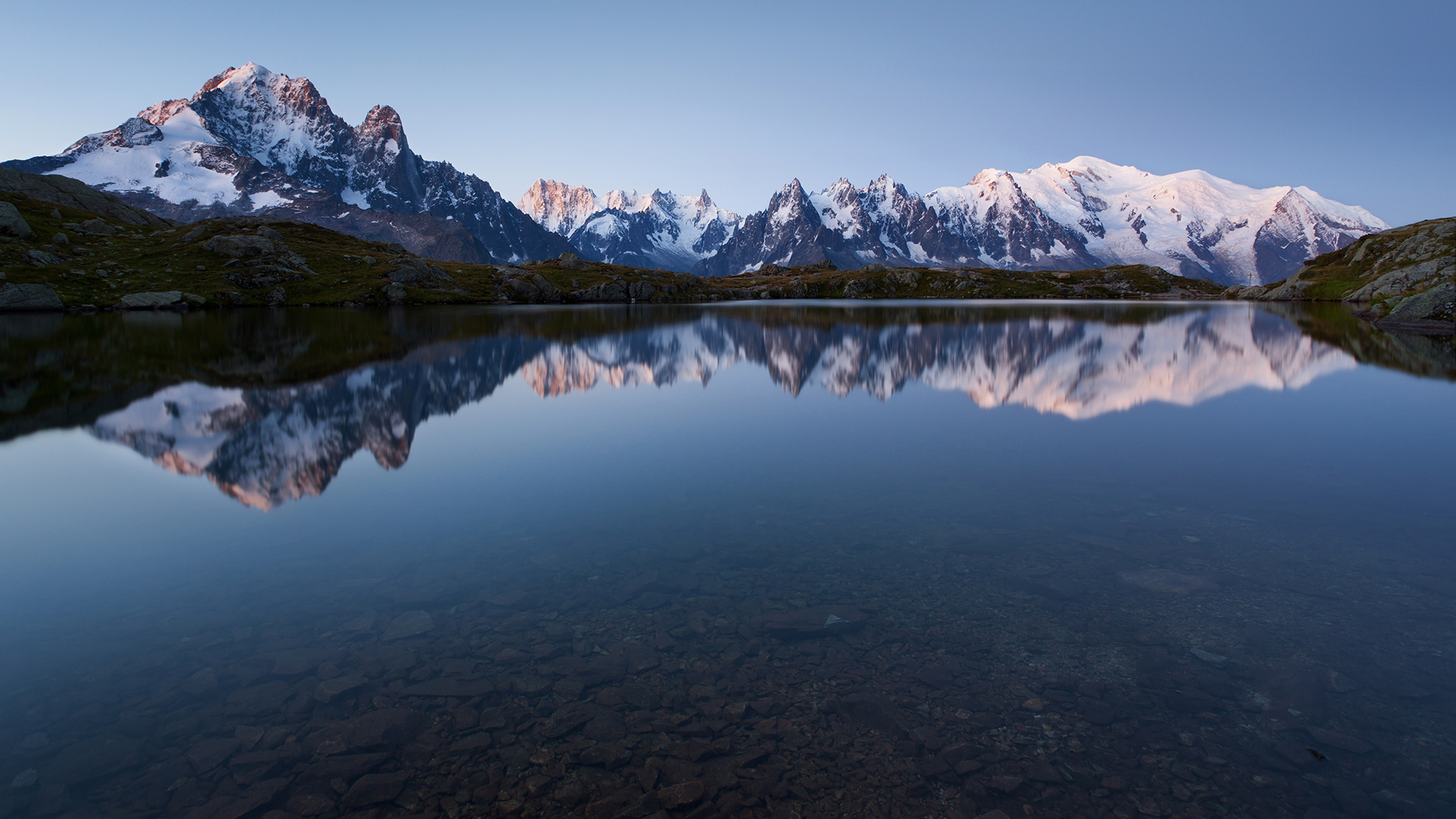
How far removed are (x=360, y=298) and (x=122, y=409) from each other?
406 ft

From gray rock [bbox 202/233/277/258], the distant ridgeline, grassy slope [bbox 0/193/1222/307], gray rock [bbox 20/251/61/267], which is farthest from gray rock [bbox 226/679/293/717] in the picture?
gray rock [bbox 202/233/277/258]

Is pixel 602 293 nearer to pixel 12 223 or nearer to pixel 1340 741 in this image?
pixel 12 223

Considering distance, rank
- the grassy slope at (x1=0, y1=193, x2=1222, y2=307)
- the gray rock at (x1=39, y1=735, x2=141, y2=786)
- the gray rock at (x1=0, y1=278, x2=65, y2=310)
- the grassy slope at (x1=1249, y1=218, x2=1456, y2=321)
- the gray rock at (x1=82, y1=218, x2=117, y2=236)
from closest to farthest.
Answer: the gray rock at (x1=39, y1=735, x2=141, y2=786) < the gray rock at (x1=0, y1=278, x2=65, y2=310) < the grassy slope at (x1=0, y1=193, x2=1222, y2=307) < the grassy slope at (x1=1249, y1=218, x2=1456, y2=321) < the gray rock at (x1=82, y1=218, x2=117, y2=236)

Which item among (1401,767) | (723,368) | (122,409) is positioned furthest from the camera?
(723,368)

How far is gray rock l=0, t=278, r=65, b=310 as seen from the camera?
9456cm

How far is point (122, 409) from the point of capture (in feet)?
92.9

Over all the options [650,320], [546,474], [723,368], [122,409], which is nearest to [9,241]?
[650,320]

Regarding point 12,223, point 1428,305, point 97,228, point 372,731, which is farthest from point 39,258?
point 1428,305

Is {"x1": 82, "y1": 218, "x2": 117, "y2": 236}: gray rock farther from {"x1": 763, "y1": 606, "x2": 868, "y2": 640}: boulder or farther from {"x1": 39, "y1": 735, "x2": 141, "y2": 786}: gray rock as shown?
{"x1": 763, "y1": 606, "x2": 868, "y2": 640}: boulder

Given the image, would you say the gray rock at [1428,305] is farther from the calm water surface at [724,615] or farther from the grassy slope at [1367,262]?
the calm water surface at [724,615]

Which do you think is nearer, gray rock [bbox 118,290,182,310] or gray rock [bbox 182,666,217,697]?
gray rock [bbox 182,666,217,697]

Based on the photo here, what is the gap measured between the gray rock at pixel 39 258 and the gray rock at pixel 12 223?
32.6 feet

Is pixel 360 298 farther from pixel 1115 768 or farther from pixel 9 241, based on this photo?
pixel 1115 768

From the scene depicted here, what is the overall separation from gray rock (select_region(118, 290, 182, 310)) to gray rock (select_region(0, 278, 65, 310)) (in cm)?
811
